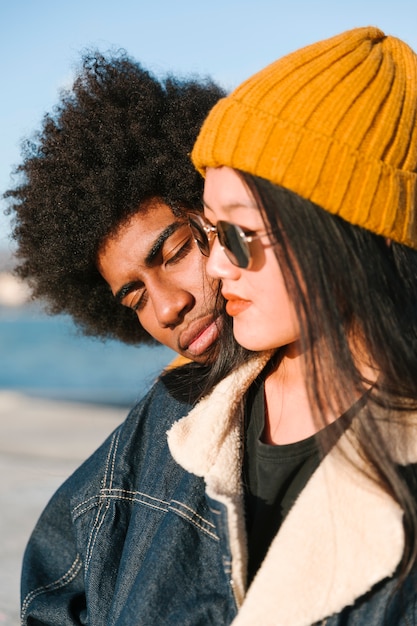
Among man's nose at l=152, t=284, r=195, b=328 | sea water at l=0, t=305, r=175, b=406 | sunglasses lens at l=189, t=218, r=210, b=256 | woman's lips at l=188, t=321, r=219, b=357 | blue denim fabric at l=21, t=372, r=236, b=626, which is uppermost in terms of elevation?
sunglasses lens at l=189, t=218, r=210, b=256

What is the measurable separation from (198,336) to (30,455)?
457 centimetres

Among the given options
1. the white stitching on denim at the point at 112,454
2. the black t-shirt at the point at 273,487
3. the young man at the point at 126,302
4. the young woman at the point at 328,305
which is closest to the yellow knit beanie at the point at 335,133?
the young woman at the point at 328,305

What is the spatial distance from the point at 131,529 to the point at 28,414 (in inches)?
289

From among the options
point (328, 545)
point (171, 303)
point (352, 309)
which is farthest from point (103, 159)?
point (328, 545)

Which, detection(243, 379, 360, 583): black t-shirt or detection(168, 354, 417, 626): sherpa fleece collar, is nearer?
detection(168, 354, 417, 626): sherpa fleece collar

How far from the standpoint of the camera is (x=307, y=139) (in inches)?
78.2

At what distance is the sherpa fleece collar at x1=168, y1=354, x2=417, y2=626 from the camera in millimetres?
1906

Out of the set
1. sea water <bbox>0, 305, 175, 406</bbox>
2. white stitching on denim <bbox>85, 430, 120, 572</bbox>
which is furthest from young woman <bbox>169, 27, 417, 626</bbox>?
sea water <bbox>0, 305, 175, 406</bbox>

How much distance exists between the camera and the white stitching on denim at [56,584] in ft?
8.99

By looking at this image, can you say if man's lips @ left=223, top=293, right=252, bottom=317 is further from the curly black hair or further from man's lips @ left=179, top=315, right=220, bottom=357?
the curly black hair

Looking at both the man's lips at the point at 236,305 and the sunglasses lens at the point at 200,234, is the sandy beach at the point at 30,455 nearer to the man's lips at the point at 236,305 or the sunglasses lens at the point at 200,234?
the sunglasses lens at the point at 200,234

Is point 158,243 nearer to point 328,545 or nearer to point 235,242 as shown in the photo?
point 235,242

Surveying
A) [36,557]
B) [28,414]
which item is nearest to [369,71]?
[36,557]

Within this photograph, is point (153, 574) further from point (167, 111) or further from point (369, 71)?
point (167, 111)
